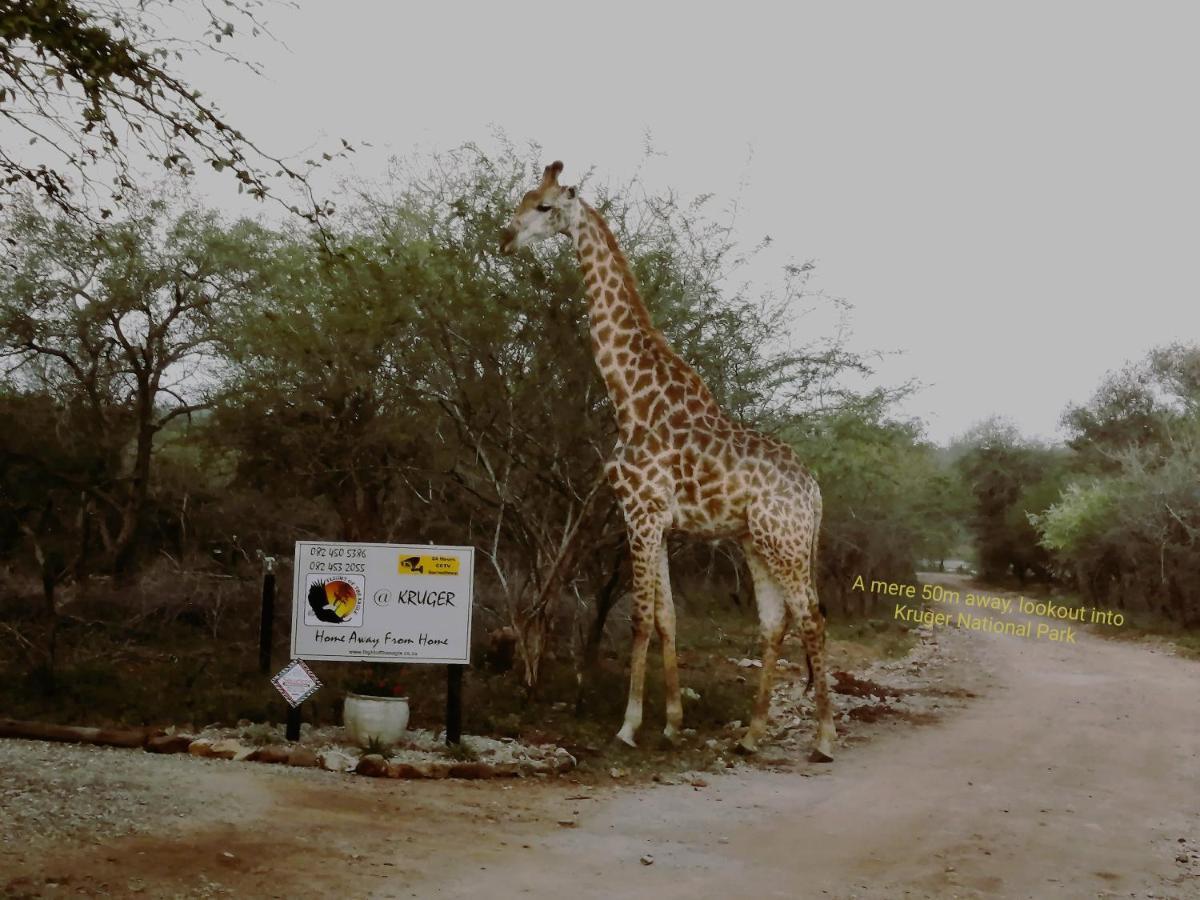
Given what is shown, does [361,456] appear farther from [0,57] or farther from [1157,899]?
[1157,899]

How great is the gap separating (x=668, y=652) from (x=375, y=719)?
2.49 metres

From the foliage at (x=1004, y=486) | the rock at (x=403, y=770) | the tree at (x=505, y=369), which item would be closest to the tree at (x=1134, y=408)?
the foliage at (x=1004, y=486)

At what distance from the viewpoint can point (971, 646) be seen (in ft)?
70.1

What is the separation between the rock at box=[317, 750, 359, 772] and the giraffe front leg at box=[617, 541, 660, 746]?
8.02ft

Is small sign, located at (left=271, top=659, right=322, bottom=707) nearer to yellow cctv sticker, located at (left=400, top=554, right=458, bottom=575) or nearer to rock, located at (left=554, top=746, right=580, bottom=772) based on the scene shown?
yellow cctv sticker, located at (left=400, top=554, right=458, bottom=575)

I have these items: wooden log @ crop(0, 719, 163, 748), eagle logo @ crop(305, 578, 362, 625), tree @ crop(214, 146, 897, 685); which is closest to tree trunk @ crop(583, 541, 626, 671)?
tree @ crop(214, 146, 897, 685)

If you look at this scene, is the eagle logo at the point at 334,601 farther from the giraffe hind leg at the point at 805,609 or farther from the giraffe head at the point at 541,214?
the giraffe hind leg at the point at 805,609

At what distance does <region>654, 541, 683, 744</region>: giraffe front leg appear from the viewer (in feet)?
30.4

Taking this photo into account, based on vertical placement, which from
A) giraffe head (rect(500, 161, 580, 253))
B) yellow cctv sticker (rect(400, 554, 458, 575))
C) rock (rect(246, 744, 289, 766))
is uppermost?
giraffe head (rect(500, 161, 580, 253))

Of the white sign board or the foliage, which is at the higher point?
the foliage

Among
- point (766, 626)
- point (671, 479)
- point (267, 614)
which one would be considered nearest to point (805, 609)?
point (766, 626)

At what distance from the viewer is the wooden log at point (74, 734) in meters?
7.91

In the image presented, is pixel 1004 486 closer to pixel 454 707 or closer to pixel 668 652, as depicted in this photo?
pixel 668 652

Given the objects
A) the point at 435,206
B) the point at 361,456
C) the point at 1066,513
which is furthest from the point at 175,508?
the point at 1066,513
